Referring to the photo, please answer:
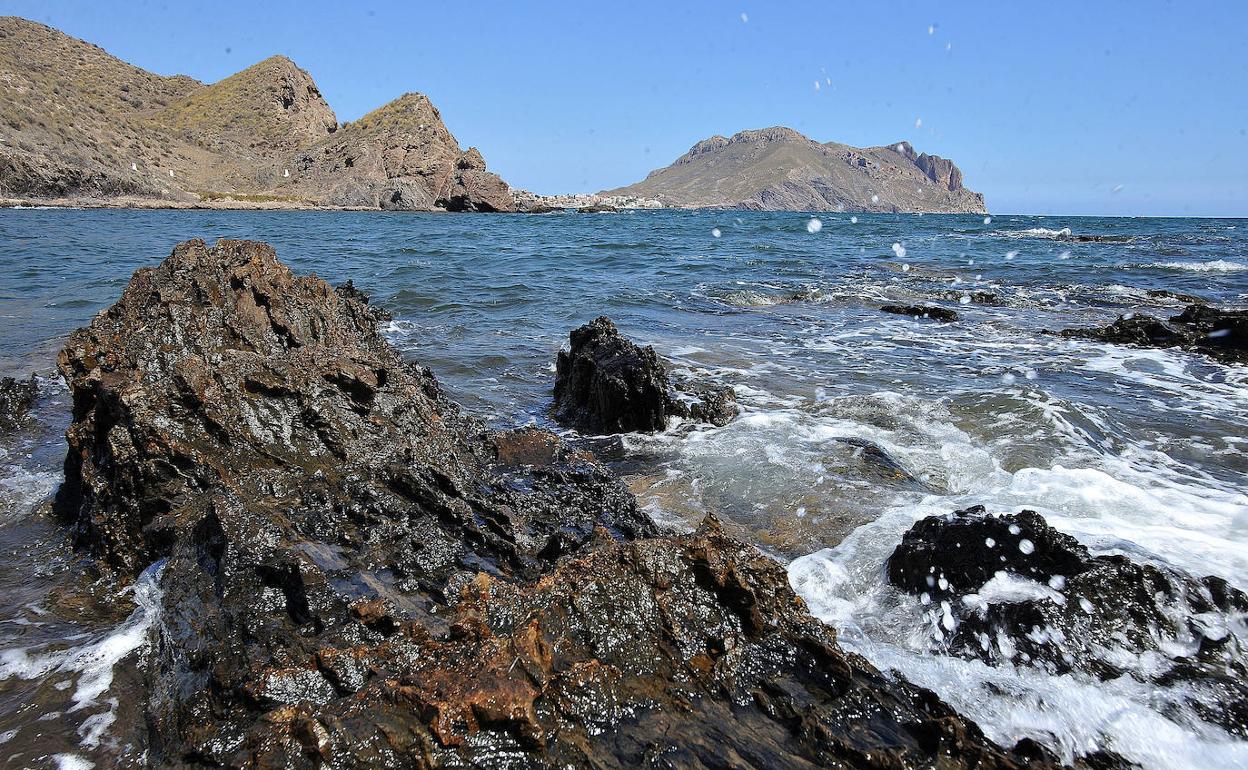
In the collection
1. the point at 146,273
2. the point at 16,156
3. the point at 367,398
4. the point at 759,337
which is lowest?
the point at 759,337

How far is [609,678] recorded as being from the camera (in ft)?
6.70

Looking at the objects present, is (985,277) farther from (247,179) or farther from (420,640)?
(247,179)

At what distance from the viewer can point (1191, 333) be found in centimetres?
1102

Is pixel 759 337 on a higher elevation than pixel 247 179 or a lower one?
lower

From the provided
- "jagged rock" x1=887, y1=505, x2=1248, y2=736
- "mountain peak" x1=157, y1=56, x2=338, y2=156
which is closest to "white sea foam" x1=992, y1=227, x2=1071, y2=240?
"jagged rock" x1=887, y1=505, x2=1248, y2=736

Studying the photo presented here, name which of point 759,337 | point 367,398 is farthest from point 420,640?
point 759,337

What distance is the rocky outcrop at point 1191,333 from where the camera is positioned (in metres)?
10.3

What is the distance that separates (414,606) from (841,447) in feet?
14.7

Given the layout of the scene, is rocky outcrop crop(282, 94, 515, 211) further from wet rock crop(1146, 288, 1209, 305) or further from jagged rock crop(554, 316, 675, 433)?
jagged rock crop(554, 316, 675, 433)

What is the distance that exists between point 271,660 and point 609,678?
1122 mm

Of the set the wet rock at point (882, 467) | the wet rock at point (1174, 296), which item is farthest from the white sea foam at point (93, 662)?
the wet rock at point (1174, 296)

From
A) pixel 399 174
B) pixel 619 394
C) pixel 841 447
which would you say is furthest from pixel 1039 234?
pixel 399 174

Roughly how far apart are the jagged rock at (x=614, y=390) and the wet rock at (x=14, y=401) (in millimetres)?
4912

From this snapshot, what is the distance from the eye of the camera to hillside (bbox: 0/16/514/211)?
61.8 meters
